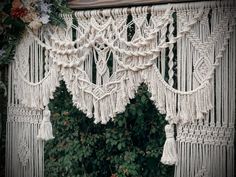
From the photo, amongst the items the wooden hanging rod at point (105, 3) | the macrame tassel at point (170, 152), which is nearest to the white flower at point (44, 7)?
the wooden hanging rod at point (105, 3)

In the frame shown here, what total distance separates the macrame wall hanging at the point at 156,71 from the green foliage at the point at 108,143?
1.24 feet

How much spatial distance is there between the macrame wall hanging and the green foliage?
377mm

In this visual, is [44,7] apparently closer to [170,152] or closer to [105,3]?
[105,3]

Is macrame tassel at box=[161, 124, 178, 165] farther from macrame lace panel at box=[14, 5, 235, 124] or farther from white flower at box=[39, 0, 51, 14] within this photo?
white flower at box=[39, 0, 51, 14]

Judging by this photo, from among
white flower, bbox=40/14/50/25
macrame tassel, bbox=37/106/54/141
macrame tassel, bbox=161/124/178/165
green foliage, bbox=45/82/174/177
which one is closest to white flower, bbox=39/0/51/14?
white flower, bbox=40/14/50/25

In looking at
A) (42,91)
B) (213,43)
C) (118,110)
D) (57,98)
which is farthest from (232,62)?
(57,98)

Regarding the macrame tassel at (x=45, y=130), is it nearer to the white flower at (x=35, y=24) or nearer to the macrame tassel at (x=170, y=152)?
the white flower at (x=35, y=24)

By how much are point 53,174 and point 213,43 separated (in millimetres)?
1634

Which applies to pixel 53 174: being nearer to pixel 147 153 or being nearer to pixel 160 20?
pixel 147 153

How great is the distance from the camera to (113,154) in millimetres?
2674

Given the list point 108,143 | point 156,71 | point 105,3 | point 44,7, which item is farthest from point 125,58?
point 108,143

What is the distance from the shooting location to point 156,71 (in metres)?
1.88

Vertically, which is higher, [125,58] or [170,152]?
[125,58]

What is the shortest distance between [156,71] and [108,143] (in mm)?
933
